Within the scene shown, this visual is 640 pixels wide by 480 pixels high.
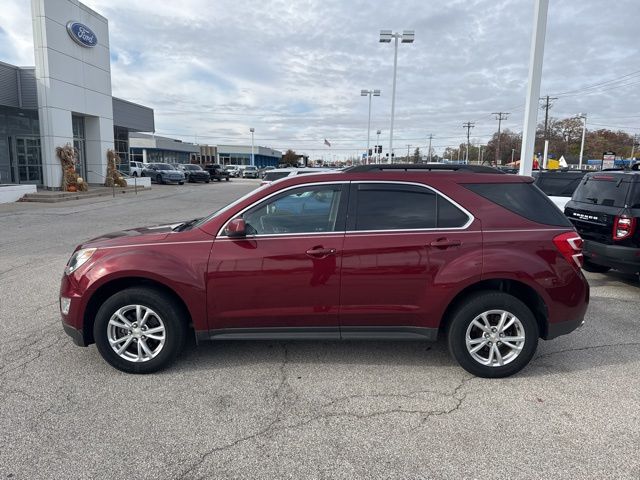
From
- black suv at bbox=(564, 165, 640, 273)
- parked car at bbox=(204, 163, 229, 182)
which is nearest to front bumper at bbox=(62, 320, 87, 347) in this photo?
black suv at bbox=(564, 165, 640, 273)

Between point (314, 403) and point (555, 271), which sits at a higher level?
point (555, 271)

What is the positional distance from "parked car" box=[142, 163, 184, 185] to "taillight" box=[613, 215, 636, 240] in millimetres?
33224

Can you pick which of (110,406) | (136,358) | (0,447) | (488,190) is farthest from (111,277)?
(488,190)

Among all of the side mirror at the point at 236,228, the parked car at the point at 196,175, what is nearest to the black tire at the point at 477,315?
the side mirror at the point at 236,228

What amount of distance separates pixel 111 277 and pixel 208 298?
820mm

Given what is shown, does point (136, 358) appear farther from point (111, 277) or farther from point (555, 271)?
point (555, 271)

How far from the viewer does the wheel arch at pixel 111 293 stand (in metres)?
3.68

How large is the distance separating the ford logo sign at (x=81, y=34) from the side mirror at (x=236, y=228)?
74.4 ft

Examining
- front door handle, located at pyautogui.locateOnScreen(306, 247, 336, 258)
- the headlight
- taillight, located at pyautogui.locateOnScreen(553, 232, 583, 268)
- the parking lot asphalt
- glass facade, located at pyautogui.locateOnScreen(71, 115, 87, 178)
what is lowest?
the parking lot asphalt

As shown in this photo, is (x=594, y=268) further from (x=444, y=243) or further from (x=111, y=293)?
(x=111, y=293)

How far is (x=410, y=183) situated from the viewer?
3.77 meters

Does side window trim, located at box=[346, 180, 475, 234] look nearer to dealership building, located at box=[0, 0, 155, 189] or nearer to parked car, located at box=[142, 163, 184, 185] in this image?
dealership building, located at box=[0, 0, 155, 189]

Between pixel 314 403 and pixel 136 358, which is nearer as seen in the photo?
pixel 314 403

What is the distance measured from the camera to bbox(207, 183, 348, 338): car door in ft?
11.7
